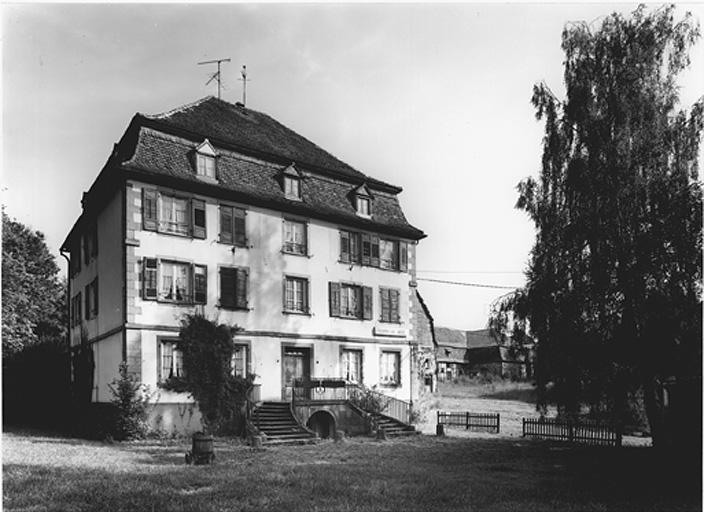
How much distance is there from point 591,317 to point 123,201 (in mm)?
15843

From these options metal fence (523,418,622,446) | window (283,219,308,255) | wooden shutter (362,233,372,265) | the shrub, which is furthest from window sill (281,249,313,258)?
metal fence (523,418,622,446)

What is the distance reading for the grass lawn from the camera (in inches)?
440

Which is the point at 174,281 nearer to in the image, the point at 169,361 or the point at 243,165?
the point at 169,361

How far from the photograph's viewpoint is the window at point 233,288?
25.5 metres

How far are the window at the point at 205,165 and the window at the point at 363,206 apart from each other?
7.36m

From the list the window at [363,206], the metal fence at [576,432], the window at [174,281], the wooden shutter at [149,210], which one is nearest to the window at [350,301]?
the window at [363,206]

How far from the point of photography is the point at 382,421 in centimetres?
2606

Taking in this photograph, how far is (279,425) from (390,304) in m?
9.36

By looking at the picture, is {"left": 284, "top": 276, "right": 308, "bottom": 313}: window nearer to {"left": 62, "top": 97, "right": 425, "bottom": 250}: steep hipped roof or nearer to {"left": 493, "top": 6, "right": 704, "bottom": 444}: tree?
{"left": 62, "top": 97, "right": 425, "bottom": 250}: steep hipped roof

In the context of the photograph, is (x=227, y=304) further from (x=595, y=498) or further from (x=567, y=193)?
(x=595, y=498)

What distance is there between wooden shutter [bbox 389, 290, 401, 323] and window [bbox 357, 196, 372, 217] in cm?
380

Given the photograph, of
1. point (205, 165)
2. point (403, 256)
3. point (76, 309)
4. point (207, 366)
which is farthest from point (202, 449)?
point (76, 309)

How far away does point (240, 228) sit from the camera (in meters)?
26.2

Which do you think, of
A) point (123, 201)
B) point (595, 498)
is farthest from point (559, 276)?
point (123, 201)
